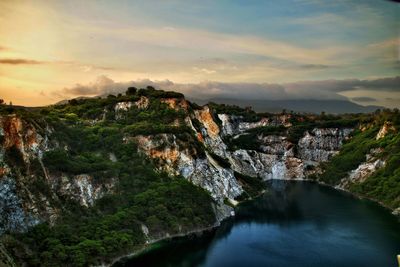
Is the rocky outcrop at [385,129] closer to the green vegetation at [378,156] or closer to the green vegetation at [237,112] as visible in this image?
the green vegetation at [378,156]

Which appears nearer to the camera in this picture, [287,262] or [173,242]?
[287,262]

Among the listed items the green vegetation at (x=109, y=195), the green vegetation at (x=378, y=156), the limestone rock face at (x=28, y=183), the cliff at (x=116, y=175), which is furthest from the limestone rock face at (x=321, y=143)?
the limestone rock face at (x=28, y=183)

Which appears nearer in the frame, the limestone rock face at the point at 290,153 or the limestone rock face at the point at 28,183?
the limestone rock face at the point at 28,183

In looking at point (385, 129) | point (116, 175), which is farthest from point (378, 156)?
point (116, 175)

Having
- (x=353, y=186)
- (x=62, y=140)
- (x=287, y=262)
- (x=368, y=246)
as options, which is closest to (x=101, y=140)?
(x=62, y=140)

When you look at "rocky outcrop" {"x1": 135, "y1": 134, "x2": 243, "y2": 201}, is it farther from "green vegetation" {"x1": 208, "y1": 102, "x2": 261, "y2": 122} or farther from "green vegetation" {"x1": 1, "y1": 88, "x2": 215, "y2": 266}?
"green vegetation" {"x1": 208, "y1": 102, "x2": 261, "y2": 122}

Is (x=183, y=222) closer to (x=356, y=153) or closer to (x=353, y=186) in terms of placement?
(x=353, y=186)
